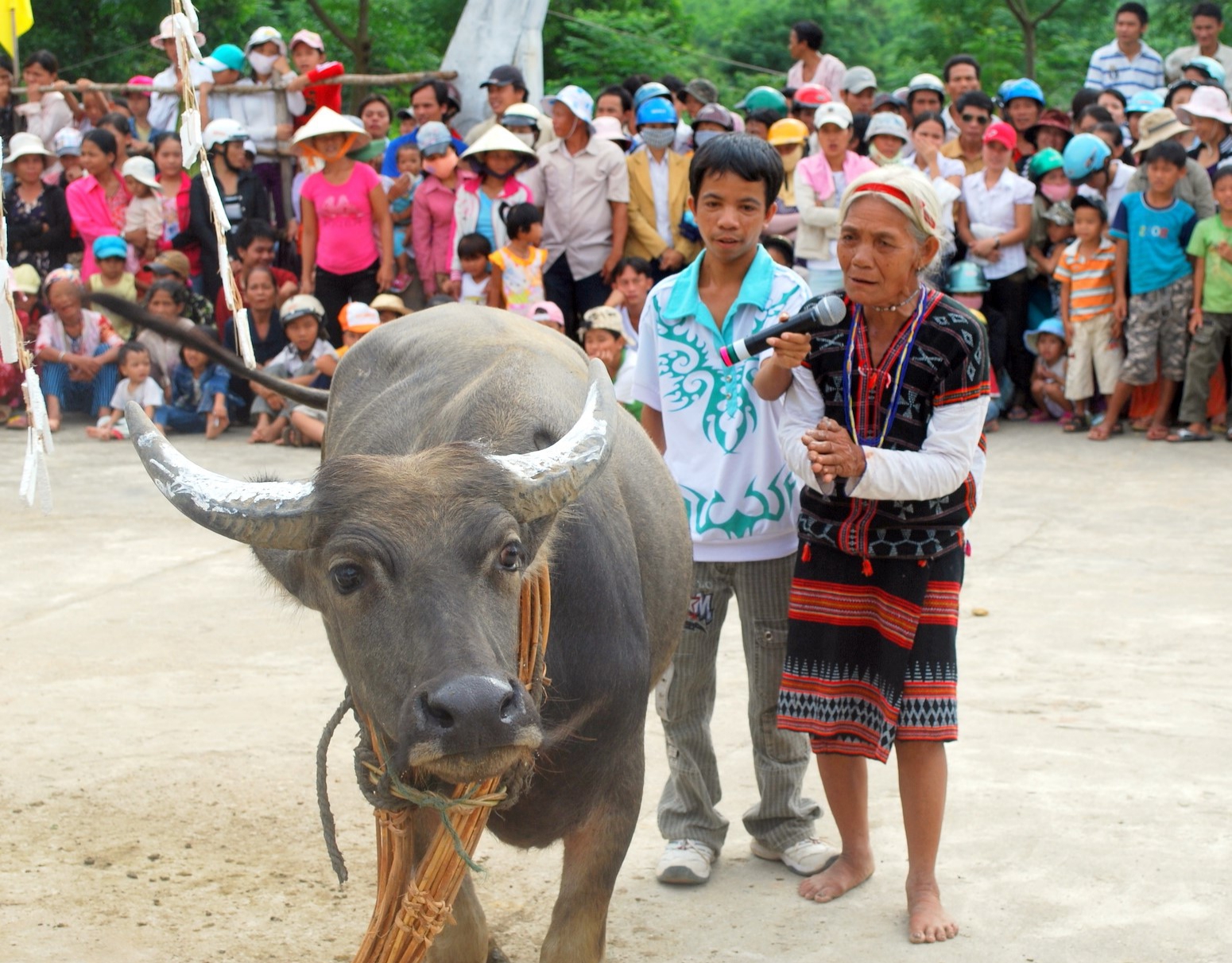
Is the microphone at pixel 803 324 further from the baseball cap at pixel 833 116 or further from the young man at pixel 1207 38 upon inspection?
the young man at pixel 1207 38

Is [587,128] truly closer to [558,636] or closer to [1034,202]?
[1034,202]

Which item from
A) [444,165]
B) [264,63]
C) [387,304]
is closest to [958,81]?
[444,165]

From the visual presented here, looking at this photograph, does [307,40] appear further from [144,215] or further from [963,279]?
[963,279]

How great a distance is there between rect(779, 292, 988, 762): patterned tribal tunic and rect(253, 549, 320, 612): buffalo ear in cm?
128

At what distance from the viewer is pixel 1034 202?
977cm

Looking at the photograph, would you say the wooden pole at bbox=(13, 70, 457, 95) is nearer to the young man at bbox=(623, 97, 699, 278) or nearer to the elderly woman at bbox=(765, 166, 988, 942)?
the young man at bbox=(623, 97, 699, 278)

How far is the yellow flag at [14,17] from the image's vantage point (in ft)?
14.1

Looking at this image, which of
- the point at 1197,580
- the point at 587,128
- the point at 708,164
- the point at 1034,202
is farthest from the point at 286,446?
the point at 708,164

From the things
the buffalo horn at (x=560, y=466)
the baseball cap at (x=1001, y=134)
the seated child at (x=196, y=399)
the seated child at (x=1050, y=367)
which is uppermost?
the baseball cap at (x=1001, y=134)

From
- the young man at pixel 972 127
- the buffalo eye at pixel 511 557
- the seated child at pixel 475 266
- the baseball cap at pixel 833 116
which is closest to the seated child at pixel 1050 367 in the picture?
the young man at pixel 972 127

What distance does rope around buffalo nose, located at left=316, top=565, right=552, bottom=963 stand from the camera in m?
2.76

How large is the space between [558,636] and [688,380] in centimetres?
105

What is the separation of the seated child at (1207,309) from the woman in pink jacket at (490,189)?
436 centimetres


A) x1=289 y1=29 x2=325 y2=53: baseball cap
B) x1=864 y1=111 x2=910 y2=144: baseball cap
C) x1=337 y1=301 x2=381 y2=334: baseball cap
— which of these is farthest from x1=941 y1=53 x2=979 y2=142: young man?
x1=289 y1=29 x2=325 y2=53: baseball cap
